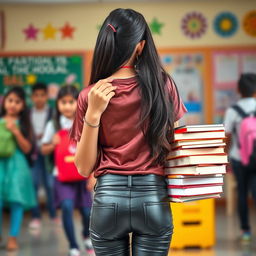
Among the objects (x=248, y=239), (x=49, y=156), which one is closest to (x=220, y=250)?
(x=248, y=239)

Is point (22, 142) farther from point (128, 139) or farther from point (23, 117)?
point (128, 139)

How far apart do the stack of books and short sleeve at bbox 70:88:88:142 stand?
322 millimetres

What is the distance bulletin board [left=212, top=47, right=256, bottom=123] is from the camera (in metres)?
8.34

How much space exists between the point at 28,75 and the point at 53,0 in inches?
42.9

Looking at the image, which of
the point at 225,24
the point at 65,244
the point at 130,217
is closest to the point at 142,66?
the point at 130,217

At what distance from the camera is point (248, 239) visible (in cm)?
549

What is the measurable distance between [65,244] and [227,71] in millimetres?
3901

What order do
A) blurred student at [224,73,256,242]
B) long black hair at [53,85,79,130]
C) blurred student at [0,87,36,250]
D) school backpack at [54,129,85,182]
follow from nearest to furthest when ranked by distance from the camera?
school backpack at [54,129,85,182] < long black hair at [53,85,79,130] < blurred student at [224,73,256,242] < blurred student at [0,87,36,250]

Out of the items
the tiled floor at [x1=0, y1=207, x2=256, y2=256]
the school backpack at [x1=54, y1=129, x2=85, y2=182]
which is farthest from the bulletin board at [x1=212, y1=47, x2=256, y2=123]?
the school backpack at [x1=54, y1=129, x2=85, y2=182]

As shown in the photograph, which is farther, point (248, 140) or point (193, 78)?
point (193, 78)

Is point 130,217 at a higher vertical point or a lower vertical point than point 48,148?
lower

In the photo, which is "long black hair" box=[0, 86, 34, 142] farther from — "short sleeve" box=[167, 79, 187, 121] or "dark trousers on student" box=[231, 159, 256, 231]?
"short sleeve" box=[167, 79, 187, 121]

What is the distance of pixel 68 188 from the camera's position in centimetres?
473

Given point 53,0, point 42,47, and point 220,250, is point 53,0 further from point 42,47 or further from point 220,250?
point 220,250
